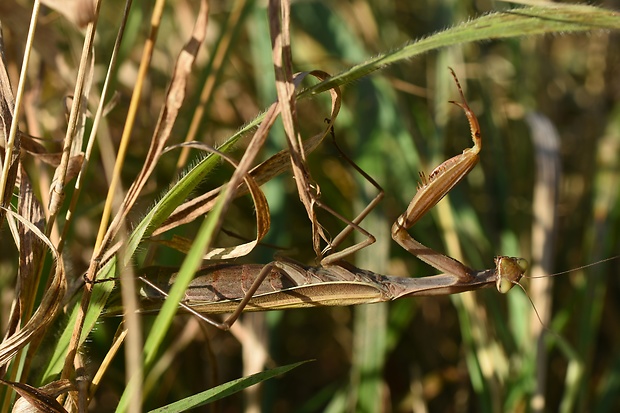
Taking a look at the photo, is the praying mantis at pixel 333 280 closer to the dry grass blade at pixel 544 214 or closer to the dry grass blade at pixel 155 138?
the dry grass blade at pixel 155 138

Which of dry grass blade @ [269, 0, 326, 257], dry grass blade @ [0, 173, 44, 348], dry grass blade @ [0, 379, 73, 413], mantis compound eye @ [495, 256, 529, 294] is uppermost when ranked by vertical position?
dry grass blade @ [269, 0, 326, 257]

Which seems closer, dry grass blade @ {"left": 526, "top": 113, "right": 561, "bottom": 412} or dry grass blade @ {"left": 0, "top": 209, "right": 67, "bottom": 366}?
dry grass blade @ {"left": 0, "top": 209, "right": 67, "bottom": 366}

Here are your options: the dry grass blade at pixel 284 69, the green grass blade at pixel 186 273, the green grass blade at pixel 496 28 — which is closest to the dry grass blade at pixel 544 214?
the green grass blade at pixel 496 28

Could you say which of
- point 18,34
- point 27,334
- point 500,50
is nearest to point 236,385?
point 27,334

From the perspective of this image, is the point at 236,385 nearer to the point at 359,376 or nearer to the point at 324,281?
the point at 324,281

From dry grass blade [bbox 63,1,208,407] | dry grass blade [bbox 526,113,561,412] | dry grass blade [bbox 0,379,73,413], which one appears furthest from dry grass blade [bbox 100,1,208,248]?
dry grass blade [bbox 526,113,561,412]

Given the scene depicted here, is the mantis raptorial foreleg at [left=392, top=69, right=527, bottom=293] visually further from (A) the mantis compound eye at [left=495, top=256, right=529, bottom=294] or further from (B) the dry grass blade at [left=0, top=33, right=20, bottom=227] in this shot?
(B) the dry grass blade at [left=0, top=33, right=20, bottom=227]

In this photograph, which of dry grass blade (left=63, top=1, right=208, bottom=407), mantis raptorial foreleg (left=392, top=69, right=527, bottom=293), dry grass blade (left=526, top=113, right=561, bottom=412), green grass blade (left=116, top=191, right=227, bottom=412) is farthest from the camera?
dry grass blade (left=526, top=113, right=561, bottom=412)

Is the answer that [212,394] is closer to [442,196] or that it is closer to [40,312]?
[40,312]
